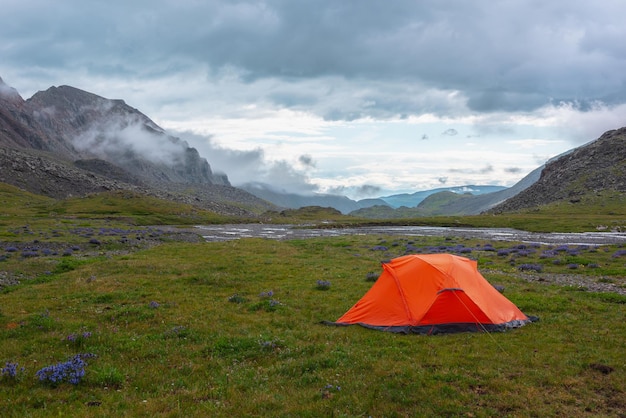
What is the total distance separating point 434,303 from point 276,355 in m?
6.99

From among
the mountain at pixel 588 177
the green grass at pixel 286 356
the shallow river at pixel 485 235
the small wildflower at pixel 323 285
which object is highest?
the mountain at pixel 588 177

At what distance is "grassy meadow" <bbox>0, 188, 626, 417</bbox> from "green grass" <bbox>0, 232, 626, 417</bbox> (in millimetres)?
56

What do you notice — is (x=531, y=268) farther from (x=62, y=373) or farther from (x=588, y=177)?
(x=588, y=177)

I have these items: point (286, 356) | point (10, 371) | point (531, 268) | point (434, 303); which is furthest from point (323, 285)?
point (531, 268)

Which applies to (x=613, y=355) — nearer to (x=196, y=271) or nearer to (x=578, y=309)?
(x=578, y=309)

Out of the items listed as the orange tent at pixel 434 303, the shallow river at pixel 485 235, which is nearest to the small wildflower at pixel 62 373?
the orange tent at pixel 434 303

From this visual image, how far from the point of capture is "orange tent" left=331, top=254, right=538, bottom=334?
52.9 feet

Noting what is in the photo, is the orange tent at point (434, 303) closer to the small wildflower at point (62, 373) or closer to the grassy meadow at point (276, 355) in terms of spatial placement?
the grassy meadow at point (276, 355)

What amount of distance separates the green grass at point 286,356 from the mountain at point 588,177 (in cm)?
15671

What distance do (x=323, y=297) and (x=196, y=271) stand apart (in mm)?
12263

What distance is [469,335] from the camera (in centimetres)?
1544

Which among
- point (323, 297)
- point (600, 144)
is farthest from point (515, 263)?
point (600, 144)

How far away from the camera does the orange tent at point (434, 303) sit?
52.9 ft

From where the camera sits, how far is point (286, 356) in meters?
13.6
